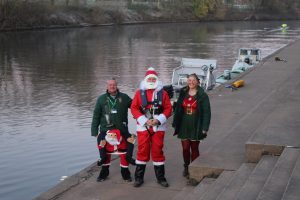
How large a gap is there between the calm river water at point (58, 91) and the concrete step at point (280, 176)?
4.84 metres

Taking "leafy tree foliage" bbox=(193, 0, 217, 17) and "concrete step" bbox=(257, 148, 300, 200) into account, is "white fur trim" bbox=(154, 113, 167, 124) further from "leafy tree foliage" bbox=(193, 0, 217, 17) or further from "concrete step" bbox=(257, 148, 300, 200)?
"leafy tree foliage" bbox=(193, 0, 217, 17)

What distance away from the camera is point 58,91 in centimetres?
2223

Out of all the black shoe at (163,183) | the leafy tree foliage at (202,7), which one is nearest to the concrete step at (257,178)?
the black shoe at (163,183)

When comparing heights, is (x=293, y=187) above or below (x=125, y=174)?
above

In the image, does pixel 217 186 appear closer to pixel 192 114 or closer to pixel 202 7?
pixel 192 114

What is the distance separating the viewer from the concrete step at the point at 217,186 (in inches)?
287

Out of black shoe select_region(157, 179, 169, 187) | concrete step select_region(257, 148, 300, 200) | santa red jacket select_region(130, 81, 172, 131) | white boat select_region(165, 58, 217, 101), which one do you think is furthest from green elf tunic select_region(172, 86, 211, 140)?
white boat select_region(165, 58, 217, 101)

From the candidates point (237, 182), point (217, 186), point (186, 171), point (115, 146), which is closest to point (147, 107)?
point (115, 146)

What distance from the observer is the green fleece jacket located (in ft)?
27.4

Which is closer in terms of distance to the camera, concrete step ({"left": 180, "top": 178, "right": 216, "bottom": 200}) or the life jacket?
concrete step ({"left": 180, "top": 178, "right": 216, "bottom": 200})

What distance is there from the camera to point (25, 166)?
12047mm

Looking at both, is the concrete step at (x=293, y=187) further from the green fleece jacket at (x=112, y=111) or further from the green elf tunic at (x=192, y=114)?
the green fleece jacket at (x=112, y=111)

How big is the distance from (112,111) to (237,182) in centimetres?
214

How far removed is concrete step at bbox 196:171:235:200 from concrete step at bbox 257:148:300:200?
743 mm
